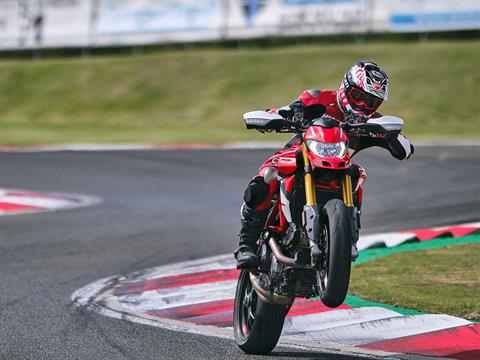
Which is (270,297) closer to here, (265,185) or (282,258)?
(282,258)

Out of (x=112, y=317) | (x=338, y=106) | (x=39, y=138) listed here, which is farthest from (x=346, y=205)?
(x=39, y=138)

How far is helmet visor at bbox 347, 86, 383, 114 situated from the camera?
6.66 metres

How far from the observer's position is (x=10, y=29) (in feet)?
131

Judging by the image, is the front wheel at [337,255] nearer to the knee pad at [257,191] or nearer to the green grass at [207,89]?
the knee pad at [257,191]

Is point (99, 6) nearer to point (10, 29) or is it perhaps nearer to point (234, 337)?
point (10, 29)

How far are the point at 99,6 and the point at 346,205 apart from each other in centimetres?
3281

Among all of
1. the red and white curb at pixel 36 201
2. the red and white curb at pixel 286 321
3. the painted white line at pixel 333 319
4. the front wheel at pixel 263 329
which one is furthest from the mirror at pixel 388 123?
the red and white curb at pixel 36 201

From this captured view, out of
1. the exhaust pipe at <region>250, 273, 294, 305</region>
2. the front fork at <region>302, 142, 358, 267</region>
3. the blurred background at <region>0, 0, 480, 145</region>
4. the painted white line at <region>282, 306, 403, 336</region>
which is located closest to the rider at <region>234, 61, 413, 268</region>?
the exhaust pipe at <region>250, 273, 294, 305</region>

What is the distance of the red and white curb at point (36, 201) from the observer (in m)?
14.3

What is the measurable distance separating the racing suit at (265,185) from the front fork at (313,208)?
508 millimetres

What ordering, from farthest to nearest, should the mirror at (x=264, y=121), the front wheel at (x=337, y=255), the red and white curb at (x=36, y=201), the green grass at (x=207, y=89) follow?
1. the green grass at (x=207, y=89)
2. the red and white curb at (x=36, y=201)
3. the mirror at (x=264, y=121)
4. the front wheel at (x=337, y=255)

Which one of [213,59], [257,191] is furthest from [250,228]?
[213,59]

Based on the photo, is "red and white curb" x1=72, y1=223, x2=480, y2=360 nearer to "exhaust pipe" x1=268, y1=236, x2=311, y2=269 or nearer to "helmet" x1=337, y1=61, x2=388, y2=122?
"exhaust pipe" x1=268, y1=236, x2=311, y2=269

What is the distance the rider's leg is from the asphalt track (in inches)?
26.1
